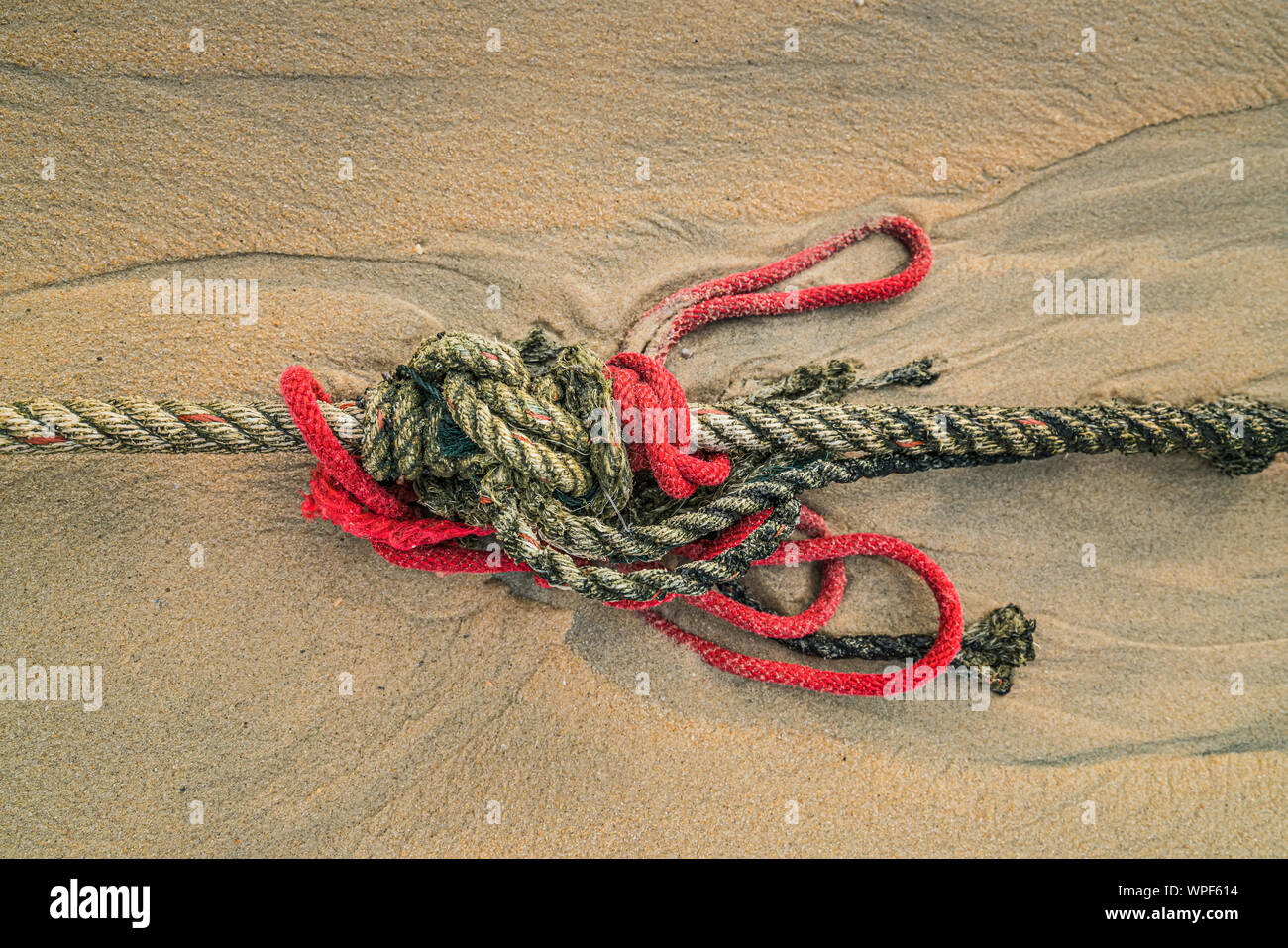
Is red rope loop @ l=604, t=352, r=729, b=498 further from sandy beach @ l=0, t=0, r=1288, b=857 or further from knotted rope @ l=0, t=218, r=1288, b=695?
sandy beach @ l=0, t=0, r=1288, b=857

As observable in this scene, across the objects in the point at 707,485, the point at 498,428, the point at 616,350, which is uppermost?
the point at 616,350

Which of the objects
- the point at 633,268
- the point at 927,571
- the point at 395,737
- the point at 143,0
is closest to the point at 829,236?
the point at 633,268

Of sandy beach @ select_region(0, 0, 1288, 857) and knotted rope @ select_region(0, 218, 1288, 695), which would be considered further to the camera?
sandy beach @ select_region(0, 0, 1288, 857)

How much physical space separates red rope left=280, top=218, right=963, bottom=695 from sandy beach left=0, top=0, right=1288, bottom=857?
0.27ft

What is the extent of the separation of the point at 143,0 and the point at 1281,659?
12.8 feet

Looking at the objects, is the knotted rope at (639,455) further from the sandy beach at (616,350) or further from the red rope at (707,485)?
the sandy beach at (616,350)

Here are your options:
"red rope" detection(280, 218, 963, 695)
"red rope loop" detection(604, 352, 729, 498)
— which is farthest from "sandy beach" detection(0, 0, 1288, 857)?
"red rope loop" detection(604, 352, 729, 498)

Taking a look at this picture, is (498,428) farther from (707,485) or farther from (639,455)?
(707,485)

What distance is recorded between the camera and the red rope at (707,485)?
1.74 m

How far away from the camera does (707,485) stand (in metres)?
1.83

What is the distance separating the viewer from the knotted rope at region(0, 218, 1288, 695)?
1695mm

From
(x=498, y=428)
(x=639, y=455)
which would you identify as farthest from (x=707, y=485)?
(x=498, y=428)

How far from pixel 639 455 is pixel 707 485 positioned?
0.19 meters

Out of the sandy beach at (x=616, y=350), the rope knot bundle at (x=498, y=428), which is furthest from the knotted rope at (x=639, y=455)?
the sandy beach at (x=616, y=350)
